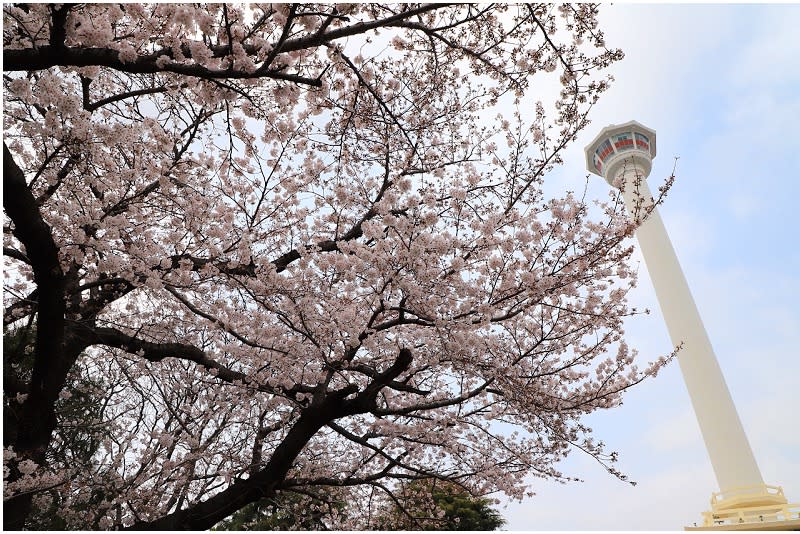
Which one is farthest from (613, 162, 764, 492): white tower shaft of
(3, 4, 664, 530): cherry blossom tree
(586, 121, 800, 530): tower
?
(3, 4, 664, 530): cherry blossom tree

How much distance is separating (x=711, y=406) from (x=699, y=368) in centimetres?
127

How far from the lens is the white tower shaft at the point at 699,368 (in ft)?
50.3

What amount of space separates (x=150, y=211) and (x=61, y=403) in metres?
5.92

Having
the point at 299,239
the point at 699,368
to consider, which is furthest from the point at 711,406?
the point at 299,239

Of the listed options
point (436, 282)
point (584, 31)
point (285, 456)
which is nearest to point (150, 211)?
point (285, 456)

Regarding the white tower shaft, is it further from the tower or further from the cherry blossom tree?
the cherry blossom tree

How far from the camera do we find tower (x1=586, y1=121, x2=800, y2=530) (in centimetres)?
1403

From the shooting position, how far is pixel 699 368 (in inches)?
667

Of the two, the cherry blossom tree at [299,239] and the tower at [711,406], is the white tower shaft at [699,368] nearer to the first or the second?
the tower at [711,406]

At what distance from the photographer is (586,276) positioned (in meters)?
4.93

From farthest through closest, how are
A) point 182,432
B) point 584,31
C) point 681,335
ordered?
point 681,335, point 182,432, point 584,31

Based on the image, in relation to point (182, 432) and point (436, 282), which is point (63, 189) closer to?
point (182, 432)

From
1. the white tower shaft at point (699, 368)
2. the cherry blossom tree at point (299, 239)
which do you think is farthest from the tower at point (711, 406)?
the cherry blossom tree at point (299, 239)

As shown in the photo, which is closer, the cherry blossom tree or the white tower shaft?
the cherry blossom tree
